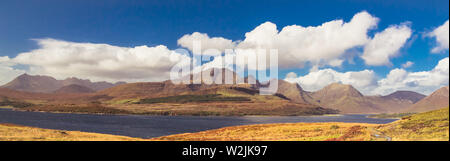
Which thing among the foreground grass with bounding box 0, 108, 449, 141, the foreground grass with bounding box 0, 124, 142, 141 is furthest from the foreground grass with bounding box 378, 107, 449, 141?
the foreground grass with bounding box 0, 124, 142, 141

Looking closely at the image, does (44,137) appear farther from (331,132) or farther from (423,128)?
(423,128)

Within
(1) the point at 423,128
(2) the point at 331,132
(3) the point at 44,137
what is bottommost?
(2) the point at 331,132

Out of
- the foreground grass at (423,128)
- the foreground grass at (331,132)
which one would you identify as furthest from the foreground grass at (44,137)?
the foreground grass at (423,128)

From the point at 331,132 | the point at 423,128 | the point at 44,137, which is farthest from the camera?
the point at 331,132

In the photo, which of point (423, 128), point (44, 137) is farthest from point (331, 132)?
point (44, 137)

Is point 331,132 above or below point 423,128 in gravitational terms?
below

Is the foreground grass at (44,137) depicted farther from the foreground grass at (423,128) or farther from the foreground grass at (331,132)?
the foreground grass at (423,128)
